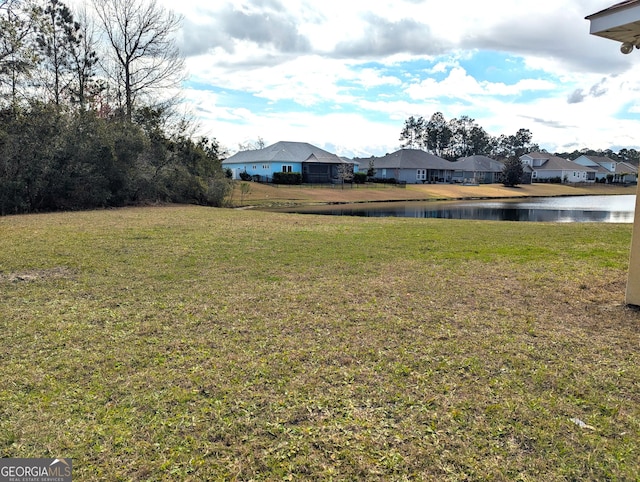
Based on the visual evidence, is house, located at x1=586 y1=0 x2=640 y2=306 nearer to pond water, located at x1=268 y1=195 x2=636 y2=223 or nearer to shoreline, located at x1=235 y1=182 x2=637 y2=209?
pond water, located at x1=268 y1=195 x2=636 y2=223

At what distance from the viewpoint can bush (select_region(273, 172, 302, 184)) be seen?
5441 cm

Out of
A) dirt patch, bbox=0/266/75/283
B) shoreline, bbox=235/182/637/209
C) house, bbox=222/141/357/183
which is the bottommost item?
dirt patch, bbox=0/266/75/283

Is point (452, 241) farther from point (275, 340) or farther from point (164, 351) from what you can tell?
point (164, 351)

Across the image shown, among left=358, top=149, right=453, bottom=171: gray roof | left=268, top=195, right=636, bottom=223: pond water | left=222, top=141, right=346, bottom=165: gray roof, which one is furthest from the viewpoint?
left=358, top=149, right=453, bottom=171: gray roof

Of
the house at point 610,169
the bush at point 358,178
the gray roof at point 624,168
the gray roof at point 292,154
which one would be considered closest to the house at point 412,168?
the bush at point 358,178

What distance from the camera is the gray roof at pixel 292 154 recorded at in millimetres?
58938

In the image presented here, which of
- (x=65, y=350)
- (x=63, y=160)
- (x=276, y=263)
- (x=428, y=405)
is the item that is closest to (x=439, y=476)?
Answer: (x=428, y=405)

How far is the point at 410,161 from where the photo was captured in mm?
70562

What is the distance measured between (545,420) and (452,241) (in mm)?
8811

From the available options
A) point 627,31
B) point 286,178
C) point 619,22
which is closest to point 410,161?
point 286,178

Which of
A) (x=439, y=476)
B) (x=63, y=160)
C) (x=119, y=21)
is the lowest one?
(x=439, y=476)

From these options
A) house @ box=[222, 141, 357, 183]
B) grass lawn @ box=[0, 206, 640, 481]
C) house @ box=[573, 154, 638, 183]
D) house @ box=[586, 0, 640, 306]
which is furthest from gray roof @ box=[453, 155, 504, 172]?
house @ box=[586, 0, 640, 306]

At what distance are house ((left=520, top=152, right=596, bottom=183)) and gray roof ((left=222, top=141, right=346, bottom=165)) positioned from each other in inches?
1712

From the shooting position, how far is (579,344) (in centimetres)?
441
